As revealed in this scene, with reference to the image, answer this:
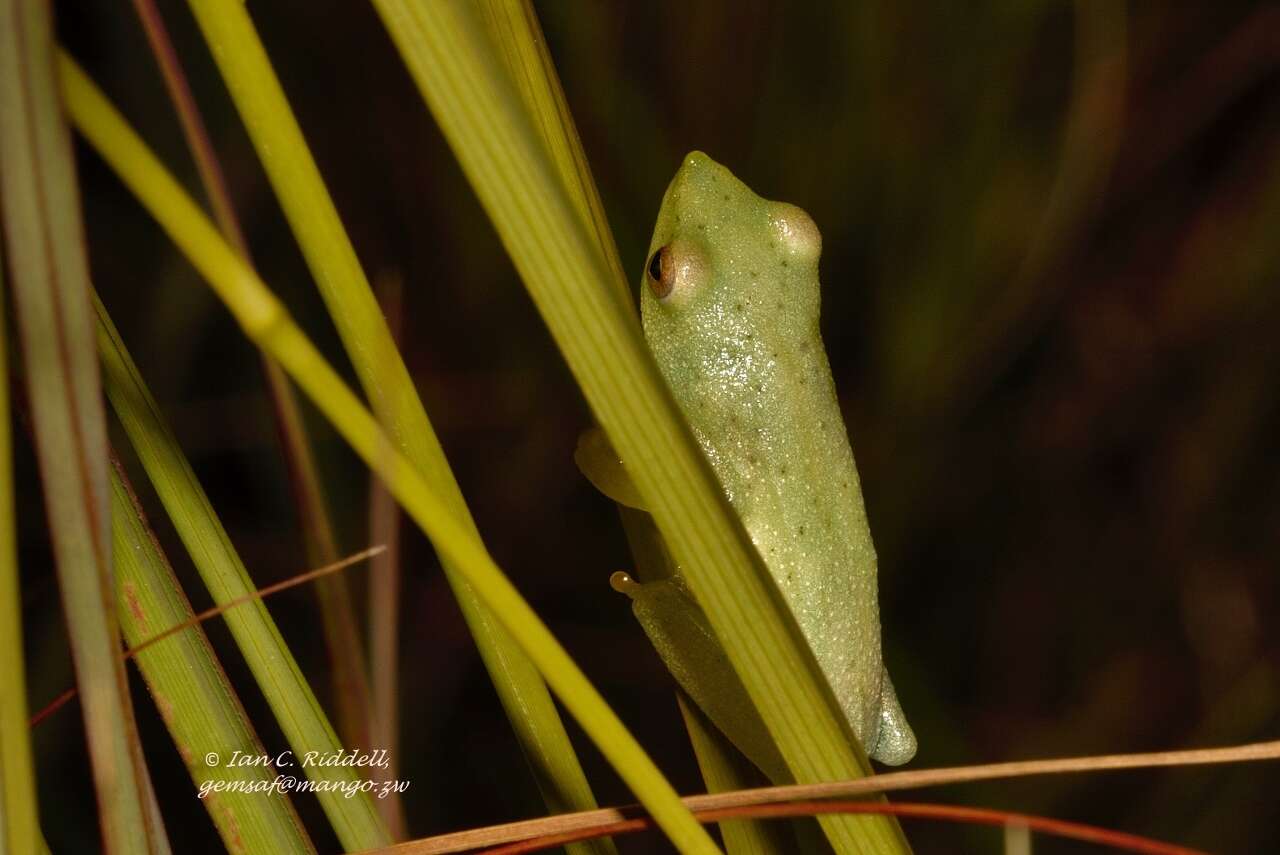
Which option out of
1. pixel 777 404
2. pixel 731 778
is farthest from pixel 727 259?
pixel 731 778

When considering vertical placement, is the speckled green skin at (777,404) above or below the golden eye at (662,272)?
below

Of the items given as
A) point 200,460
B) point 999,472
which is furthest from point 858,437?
point 200,460

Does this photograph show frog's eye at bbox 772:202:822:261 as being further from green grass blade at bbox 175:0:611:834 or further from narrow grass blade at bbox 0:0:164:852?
narrow grass blade at bbox 0:0:164:852

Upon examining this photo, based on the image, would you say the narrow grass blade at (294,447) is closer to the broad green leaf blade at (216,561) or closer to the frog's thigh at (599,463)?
the broad green leaf blade at (216,561)

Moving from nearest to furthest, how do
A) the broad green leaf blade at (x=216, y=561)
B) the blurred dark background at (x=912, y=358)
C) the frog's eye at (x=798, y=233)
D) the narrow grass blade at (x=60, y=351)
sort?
the narrow grass blade at (x=60, y=351), the broad green leaf blade at (x=216, y=561), the frog's eye at (x=798, y=233), the blurred dark background at (x=912, y=358)

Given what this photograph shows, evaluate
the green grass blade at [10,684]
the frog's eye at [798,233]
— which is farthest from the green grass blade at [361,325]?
the frog's eye at [798,233]

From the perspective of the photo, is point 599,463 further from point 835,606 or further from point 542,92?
point 542,92

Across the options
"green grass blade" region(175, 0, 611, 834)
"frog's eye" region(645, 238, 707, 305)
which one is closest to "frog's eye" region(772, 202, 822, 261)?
"frog's eye" region(645, 238, 707, 305)
